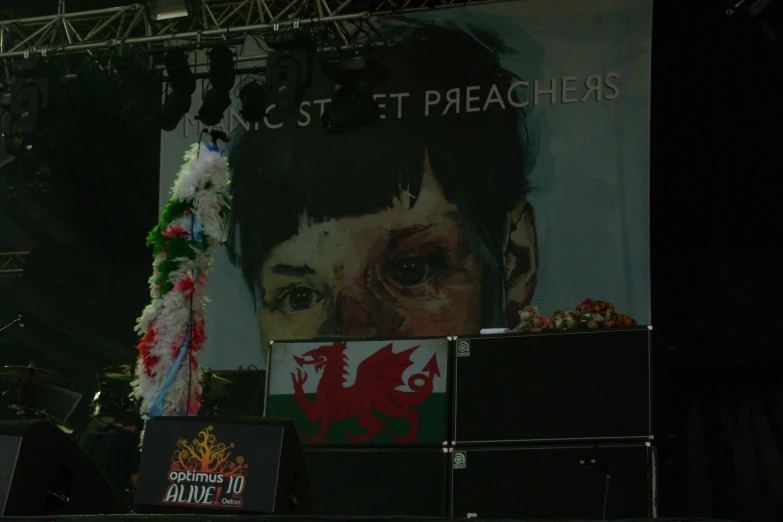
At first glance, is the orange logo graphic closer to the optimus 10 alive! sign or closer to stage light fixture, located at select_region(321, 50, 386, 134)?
the optimus 10 alive! sign

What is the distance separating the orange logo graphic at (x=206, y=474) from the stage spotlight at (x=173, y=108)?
538cm

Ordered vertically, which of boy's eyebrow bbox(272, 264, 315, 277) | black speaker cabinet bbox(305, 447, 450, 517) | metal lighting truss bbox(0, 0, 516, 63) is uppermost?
metal lighting truss bbox(0, 0, 516, 63)

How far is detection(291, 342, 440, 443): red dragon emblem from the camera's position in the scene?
6012mm

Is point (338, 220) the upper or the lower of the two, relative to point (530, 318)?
upper

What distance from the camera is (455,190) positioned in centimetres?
912

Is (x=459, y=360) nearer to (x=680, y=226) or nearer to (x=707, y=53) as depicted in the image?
(x=680, y=226)

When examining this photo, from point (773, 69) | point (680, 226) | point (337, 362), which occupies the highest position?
point (773, 69)

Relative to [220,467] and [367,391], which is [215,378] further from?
[220,467]

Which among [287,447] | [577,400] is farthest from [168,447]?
[577,400]

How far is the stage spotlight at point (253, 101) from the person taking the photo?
9.01 metres

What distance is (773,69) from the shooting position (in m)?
8.29

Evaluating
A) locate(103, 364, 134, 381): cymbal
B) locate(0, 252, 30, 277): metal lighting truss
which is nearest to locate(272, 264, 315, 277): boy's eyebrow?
locate(103, 364, 134, 381): cymbal

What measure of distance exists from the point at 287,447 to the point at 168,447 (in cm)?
50

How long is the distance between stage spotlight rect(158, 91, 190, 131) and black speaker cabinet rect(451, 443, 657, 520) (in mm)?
4687
